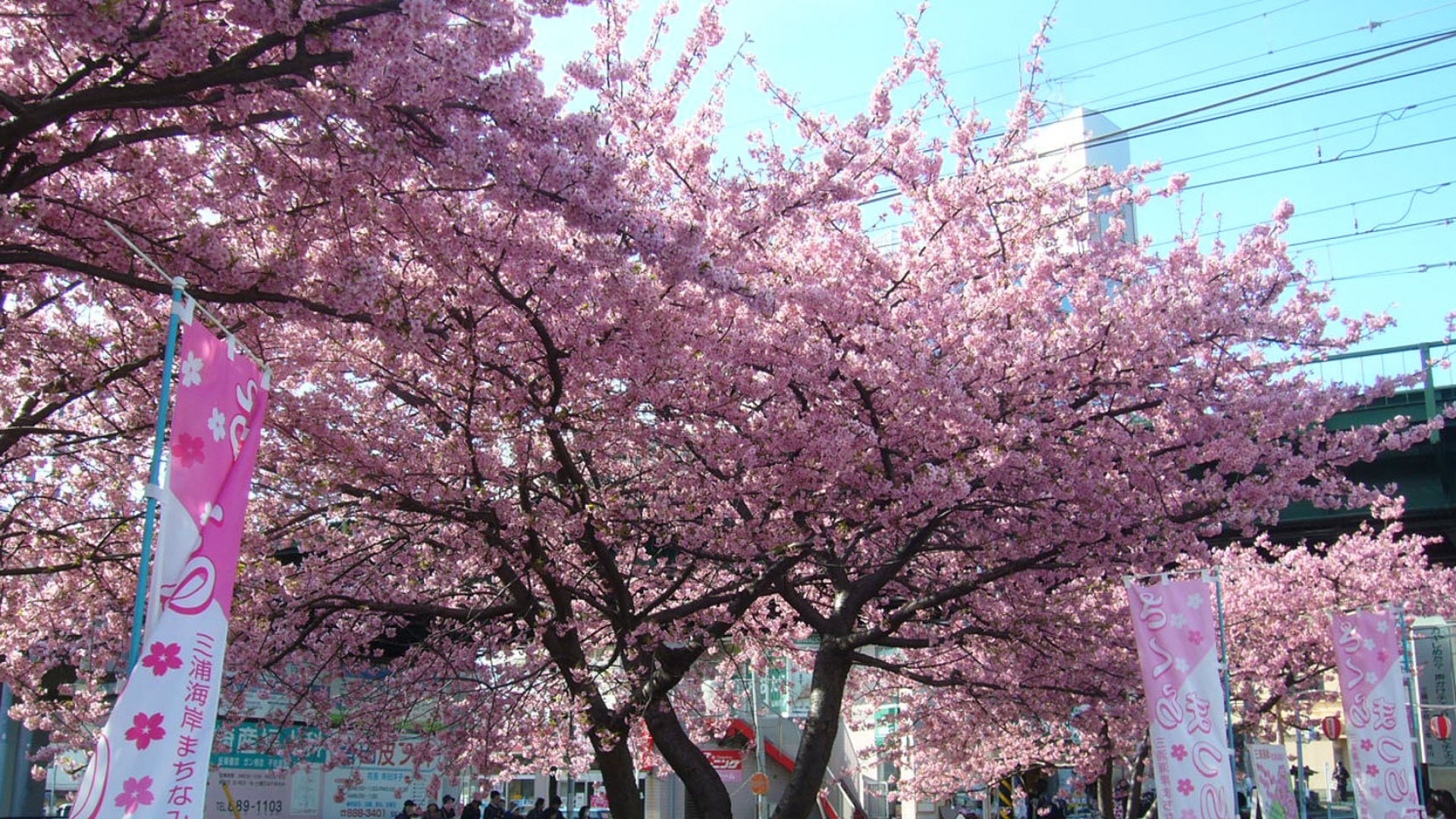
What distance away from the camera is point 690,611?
10.9 meters

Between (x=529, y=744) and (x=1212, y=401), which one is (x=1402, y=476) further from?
(x=529, y=744)

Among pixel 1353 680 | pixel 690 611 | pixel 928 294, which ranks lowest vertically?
pixel 1353 680

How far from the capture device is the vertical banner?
1382 cm

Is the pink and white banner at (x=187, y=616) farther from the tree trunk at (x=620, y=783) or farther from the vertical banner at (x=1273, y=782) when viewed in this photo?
the vertical banner at (x=1273, y=782)

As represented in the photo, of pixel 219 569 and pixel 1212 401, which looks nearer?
pixel 219 569

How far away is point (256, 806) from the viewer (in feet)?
53.2

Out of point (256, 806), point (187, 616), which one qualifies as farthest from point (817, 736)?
point (256, 806)

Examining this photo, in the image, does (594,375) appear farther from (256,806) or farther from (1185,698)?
(256,806)

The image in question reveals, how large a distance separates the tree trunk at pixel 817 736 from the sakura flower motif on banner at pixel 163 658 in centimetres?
747

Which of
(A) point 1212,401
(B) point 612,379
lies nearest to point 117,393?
(B) point 612,379

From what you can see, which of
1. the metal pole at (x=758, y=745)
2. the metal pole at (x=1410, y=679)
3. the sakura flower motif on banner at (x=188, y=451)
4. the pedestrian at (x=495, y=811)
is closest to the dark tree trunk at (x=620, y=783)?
the sakura flower motif on banner at (x=188, y=451)

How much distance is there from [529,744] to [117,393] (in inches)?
291

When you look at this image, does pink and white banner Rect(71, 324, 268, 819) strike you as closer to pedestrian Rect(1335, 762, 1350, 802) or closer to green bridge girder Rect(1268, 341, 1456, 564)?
green bridge girder Rect(1268, 341, 1456, 564)

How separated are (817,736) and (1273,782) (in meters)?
6.20
